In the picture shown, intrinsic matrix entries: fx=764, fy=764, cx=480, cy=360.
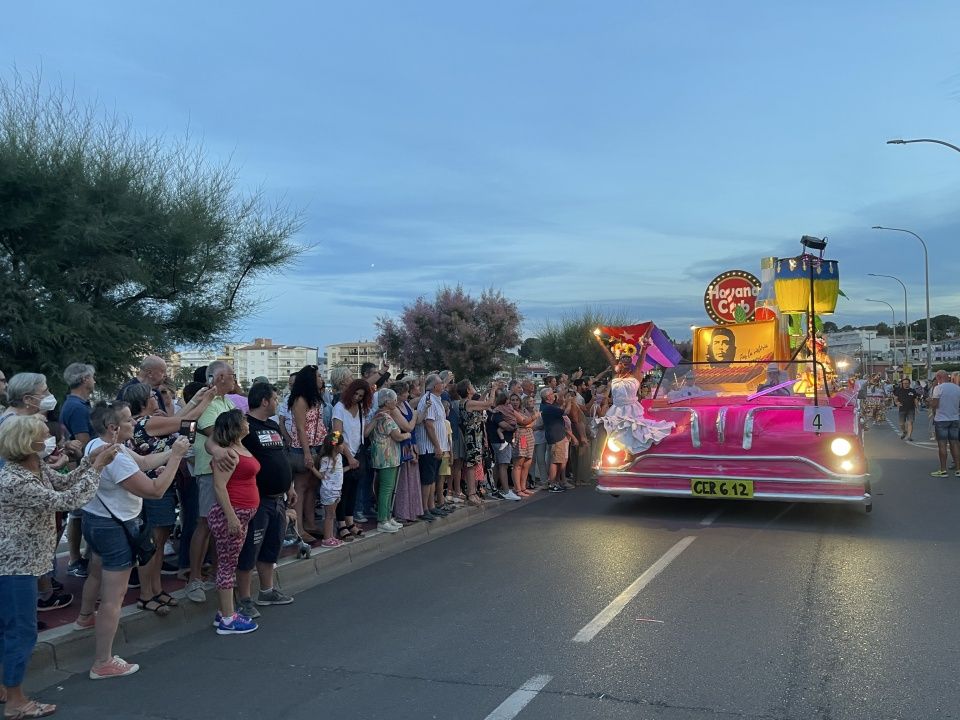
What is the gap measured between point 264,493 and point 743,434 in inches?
215

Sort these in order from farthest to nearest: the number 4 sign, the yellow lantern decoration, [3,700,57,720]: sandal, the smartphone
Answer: the yellow lantern decoration, the number 4 sign, the smartphone, [3,700,57,720]: sandal

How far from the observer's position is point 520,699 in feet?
13.1

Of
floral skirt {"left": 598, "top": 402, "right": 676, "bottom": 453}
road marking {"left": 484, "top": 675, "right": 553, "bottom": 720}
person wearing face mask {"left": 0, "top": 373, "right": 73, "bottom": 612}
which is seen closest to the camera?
road marking {"left": 484, "top": 675, "right": 553, "bottom": 720}

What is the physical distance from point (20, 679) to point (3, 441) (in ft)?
4.11

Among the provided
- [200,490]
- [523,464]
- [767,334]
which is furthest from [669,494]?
[200,490]

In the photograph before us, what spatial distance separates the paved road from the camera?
13.0ft

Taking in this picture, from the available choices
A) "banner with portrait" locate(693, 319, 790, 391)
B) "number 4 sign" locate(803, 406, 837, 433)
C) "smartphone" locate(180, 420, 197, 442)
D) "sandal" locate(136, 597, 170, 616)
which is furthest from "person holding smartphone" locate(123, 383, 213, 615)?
"banner with portrait" locate(693, 319, 790, 391)

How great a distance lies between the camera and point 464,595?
6055mm

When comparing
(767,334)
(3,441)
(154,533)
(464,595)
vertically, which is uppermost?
(767,334)

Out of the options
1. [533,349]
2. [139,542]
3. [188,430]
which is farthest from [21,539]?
[533,349]

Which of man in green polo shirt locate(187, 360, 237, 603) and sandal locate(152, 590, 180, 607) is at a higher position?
man in green polo shirt locate(187, 360, 237, 603)

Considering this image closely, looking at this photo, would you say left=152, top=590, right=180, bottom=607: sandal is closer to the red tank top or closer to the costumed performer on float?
the red tank top

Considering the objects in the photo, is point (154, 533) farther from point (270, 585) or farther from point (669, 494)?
point (669, 494)

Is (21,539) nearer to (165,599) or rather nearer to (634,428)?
(165,599)
